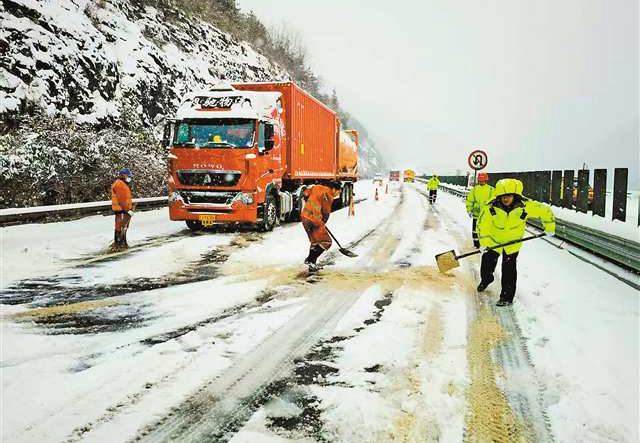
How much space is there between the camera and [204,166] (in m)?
10.5

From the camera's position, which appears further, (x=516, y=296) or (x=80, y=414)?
(x=516, y=296)

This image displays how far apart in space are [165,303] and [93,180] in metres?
12.2

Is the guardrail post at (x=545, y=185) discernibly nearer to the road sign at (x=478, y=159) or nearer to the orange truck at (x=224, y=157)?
the road sign at (x=478, y=159)

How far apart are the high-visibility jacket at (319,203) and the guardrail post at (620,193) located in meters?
7.07

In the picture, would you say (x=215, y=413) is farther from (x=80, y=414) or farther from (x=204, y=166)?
(x=204, y=166)

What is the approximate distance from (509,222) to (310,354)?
3.28 metres

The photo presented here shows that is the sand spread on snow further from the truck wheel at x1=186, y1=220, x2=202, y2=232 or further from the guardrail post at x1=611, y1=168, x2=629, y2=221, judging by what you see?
the truck wheel at x1=186, y1=220, x2=202, y2=232

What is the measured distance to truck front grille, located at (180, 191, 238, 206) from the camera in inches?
415

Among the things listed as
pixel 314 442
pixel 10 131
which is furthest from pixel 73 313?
pixel 10 131

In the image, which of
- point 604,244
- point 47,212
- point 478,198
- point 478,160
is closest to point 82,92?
point 47,212

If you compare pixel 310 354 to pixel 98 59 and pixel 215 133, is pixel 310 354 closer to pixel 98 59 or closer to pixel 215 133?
pixel 215 133

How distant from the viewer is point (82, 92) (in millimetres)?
17500

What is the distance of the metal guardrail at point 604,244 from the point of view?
21.3ft

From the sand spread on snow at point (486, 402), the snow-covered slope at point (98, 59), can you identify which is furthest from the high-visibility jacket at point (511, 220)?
the snow-covered slope at point (98, 59)
